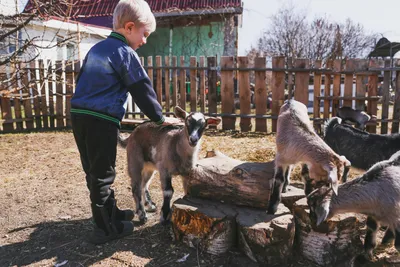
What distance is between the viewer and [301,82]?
27.2ft

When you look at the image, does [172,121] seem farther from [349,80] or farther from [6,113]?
[6,113]

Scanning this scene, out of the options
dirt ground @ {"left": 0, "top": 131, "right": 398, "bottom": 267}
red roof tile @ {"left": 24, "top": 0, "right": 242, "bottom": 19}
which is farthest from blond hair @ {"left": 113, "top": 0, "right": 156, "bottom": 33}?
red roof tile @ {"left": 24, "top": 0, "right": 242, "bottom": 19}

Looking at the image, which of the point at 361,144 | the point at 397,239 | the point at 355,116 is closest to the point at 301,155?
the point at 397,239

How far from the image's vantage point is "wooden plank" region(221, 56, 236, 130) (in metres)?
8.75

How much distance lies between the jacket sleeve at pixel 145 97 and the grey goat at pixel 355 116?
405cm

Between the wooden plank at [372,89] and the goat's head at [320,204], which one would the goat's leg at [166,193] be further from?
the wooden plank at [372,89]

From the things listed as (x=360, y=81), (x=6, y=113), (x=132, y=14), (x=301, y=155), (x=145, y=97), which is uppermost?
(x=132, y=14)

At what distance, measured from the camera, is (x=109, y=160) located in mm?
3258

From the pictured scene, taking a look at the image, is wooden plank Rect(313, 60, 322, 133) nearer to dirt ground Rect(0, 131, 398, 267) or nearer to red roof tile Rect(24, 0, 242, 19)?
dirt ground Rect(0, 131, 398, 267)

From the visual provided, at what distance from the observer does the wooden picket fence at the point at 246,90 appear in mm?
7773

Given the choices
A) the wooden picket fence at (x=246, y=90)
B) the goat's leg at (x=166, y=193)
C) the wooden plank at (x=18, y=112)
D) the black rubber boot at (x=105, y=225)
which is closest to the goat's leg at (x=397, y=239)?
the goat's leg at (x=166, y=193)

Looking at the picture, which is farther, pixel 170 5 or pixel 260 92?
pixel 170 5

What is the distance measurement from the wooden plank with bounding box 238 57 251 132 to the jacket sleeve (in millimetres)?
5639

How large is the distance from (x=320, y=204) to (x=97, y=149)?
192 centimetres
